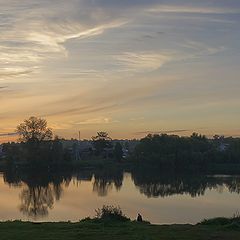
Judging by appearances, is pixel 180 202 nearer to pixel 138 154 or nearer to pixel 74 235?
pixel 74 235

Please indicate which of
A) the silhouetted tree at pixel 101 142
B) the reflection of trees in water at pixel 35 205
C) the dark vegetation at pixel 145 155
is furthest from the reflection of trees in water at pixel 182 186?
the silhouetted tree at pixel 101 142

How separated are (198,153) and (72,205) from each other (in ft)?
142

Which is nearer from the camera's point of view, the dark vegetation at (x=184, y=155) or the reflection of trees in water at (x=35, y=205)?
the reflection of trees in water at (x=35, y=205)

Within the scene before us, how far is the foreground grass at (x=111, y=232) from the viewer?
1006 cm

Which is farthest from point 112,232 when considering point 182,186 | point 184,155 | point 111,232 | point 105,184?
point 184,155

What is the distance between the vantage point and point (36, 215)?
72.4 ft

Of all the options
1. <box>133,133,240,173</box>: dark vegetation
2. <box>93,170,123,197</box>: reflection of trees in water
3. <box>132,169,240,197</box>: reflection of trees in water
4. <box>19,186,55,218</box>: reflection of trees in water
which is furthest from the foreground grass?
<box>133,133,240,173</box>: dark vegetation

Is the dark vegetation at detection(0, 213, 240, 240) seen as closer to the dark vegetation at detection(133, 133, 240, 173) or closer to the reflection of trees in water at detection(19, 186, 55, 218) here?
the reflection of trees in water at detection(19, 186, 55, 218)

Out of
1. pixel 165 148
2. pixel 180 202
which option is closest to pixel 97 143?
pixel 165 148

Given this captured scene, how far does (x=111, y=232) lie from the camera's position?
10695mm

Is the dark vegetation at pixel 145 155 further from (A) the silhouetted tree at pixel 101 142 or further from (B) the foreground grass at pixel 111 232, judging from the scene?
(B) the foreground grass at pixel 111 232

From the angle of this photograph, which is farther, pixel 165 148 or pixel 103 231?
pixel 165 148

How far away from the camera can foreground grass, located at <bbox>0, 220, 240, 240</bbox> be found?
10.1 m

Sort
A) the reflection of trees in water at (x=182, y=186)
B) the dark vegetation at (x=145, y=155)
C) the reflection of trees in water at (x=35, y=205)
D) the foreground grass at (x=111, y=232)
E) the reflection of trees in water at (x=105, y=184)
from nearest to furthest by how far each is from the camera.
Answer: the foreground grass at (x=111, y=232)
the reflection of trees in water at (x=35, y=205)
the reflection of trees in water at (x=182, y=186)
the reflection of trees in water at (x=105, y=184)
the dark vegetation at (x=145, y=155)
